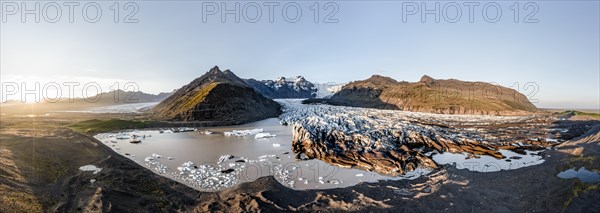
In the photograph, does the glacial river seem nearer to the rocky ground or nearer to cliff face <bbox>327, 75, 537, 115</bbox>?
the rocky ground

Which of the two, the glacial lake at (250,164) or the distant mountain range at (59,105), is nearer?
the glacial lake at (250,164)

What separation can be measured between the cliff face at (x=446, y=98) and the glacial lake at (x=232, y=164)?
52166 mm

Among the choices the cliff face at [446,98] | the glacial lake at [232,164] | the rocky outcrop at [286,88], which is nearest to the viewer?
the glacial lake at [232,164]

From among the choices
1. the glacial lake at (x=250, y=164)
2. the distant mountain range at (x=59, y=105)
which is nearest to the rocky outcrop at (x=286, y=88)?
the distant mountain range at (x=59, y=105)

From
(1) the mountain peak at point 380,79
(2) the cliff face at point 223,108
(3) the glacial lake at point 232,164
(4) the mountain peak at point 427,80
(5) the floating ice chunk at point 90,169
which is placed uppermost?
(1) the mountain peak at point 380,79

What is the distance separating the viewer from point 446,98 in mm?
67875

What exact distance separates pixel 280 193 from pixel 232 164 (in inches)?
289

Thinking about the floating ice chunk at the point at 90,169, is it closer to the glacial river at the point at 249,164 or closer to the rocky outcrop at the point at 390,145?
the glacial river at the point at 249,164

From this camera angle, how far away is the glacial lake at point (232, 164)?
14891mm

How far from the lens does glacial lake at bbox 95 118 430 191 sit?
48.9 ft

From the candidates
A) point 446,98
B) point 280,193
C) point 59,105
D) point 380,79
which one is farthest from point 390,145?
point 59,105

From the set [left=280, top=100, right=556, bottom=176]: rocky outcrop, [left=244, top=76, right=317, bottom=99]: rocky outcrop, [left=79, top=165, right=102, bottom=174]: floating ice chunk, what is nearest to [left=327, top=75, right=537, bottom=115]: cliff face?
[left=280, top=100, right=556, bottom=176]: rocky outcrop

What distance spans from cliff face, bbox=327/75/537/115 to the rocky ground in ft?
166

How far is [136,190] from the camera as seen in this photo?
40.3 feet
